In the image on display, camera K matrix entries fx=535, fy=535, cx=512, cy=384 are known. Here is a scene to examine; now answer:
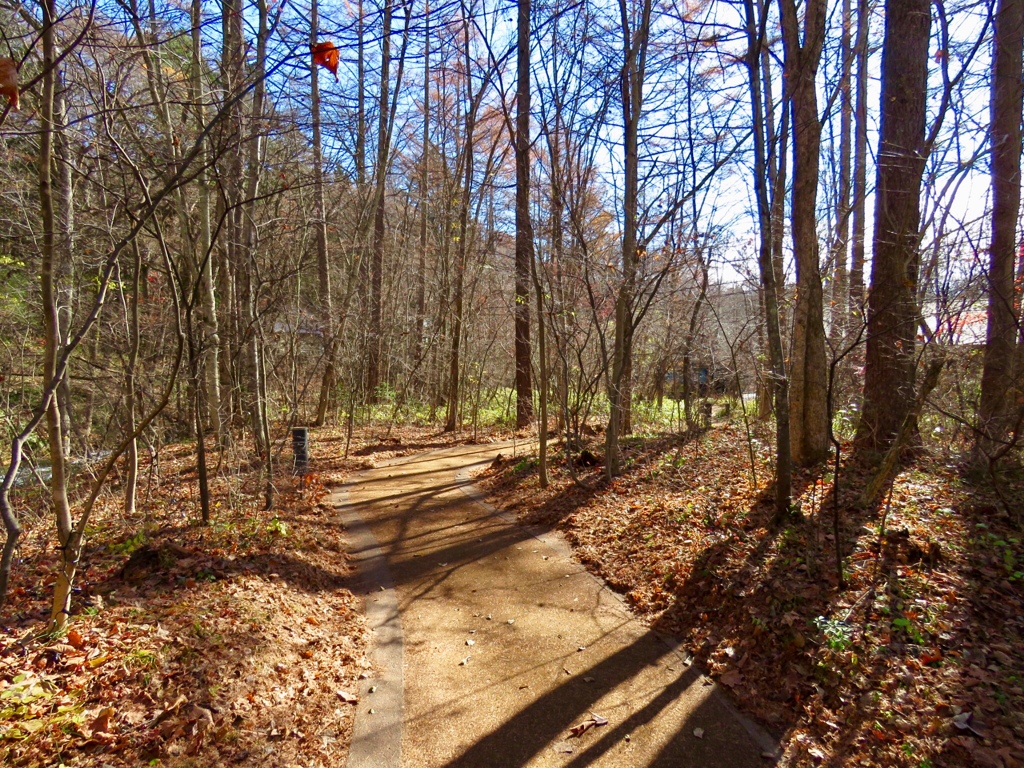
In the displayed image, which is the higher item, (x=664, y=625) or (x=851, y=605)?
(x=851, y=605)

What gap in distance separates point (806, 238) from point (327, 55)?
18.0ft

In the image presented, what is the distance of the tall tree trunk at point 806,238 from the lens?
5758 millimetres

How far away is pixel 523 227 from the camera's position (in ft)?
33.5

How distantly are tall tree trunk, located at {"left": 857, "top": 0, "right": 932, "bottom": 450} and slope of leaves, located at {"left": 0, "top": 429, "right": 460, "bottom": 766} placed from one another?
6230 millimetres

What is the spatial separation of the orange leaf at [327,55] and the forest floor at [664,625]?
3.67m

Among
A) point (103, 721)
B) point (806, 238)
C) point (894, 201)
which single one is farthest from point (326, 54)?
point (894, 201)

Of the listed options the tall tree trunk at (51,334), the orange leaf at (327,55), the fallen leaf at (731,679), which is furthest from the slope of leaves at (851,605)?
the orange leaf at (327,55)

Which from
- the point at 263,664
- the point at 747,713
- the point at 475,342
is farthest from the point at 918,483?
the point at 475,342

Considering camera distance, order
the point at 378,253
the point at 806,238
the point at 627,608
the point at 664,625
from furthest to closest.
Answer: the point at 378,253, the point at 806,238, the point at 627,608, the point at 664,625

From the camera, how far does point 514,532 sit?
707cm

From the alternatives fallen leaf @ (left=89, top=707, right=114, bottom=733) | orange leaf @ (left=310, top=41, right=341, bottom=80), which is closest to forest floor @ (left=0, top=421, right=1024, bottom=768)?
fallen leaf @ (left=89, top=707, right=114, bottom=733)

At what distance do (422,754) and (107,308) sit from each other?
8.57m

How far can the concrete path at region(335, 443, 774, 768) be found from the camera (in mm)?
3166

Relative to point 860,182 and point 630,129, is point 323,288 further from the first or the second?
point 860,182
